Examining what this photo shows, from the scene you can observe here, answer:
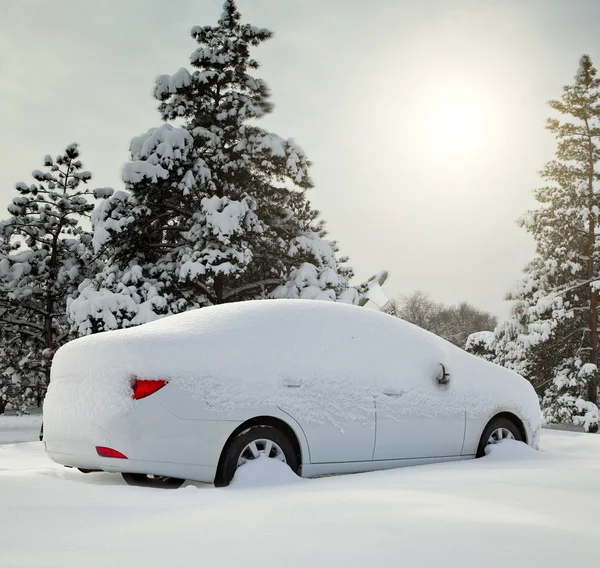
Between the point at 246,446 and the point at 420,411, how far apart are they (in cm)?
165

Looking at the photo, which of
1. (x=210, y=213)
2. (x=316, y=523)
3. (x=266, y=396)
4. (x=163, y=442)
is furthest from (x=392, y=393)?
(x=210, y=213)

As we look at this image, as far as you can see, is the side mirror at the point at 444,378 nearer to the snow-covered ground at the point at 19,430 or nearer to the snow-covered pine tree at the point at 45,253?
the snow-covered ground at the point at 19,430

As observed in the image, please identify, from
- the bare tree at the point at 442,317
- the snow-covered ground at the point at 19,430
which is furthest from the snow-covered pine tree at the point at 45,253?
the bare tree at the point at 442,317

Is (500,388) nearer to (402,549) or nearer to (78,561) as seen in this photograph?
(402,549)

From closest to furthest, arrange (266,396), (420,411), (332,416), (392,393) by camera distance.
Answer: (266,396) → (332,416) → (392,393) → (420,411)

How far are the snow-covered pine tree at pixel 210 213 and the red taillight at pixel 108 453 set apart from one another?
1281 centimetres

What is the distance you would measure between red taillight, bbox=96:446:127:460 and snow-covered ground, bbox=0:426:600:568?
1.39 ft

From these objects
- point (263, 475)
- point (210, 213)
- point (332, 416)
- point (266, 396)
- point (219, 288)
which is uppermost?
point (210, 213)

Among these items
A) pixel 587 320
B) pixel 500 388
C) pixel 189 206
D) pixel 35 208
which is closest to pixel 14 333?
pixel 35 208

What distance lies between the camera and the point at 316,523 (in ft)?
9.42

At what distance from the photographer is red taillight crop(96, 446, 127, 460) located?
4.54 metres

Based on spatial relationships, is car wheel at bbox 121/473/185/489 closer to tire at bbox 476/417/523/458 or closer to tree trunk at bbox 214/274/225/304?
tire at bbox 476/417/523/458

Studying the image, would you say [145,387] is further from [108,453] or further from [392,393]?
[392,393]

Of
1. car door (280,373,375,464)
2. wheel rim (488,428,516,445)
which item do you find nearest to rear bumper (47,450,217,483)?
car door (280,373,375,464)
